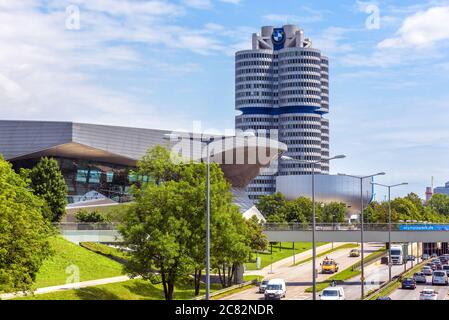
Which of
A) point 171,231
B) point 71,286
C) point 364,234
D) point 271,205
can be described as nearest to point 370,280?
point 364,234

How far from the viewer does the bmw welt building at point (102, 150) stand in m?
130

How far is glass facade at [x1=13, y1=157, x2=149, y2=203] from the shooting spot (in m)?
139

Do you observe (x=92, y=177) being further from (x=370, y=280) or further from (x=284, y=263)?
(x=370, y=280)

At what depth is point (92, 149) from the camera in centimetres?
13512

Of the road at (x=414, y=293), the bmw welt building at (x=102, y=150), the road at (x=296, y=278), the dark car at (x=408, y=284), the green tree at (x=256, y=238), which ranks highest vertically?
the bmw welt building at (x=102, y=150)

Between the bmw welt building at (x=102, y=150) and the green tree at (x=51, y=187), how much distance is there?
91.1 feet

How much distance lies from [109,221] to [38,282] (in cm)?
3712

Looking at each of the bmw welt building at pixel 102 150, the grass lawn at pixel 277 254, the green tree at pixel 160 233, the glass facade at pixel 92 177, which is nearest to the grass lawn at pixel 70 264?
the green tree at pixel 160 233

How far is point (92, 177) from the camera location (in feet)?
474

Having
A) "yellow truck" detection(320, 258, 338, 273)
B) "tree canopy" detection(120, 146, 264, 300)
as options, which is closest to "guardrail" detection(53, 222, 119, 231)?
"tree canopy" detection(120, 146, 264, 300)

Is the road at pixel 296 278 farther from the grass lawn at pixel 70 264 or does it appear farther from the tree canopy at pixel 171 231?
the grass lawn at pixel 70 264

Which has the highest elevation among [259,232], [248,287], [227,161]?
[227,161]
